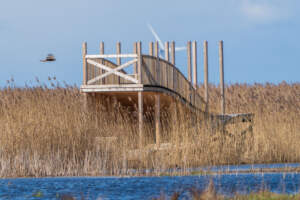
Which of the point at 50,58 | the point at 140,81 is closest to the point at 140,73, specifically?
the point at 140,81

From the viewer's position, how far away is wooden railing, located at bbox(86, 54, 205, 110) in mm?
24125

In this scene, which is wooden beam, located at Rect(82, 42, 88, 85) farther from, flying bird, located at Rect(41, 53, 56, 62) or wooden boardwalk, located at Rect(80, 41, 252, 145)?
flying bird, located at Rect(41, 53, 56, 62)

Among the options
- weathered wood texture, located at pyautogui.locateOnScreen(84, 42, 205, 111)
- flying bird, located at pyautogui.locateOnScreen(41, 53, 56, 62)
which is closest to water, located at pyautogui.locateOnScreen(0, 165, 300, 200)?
flying bird, located at pyautogui.locateOnScreen(41, 53, 56, 62)

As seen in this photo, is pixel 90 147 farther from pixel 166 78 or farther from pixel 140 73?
pixel 166 78

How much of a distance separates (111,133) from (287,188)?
7.63m

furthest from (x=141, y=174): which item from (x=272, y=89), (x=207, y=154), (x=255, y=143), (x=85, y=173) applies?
(x=272, y=89)

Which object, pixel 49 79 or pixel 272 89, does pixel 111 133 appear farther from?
pixel 272 89

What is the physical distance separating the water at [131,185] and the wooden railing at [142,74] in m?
8.67

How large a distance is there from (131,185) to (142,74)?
1007 cm

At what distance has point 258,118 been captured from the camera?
23.5m

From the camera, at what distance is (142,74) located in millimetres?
23922

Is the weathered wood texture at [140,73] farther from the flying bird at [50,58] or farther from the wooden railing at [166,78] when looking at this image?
the flying bird at [50,58]

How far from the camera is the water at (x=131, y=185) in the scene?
41.1 ft

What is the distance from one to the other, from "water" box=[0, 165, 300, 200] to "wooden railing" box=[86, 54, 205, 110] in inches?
341
